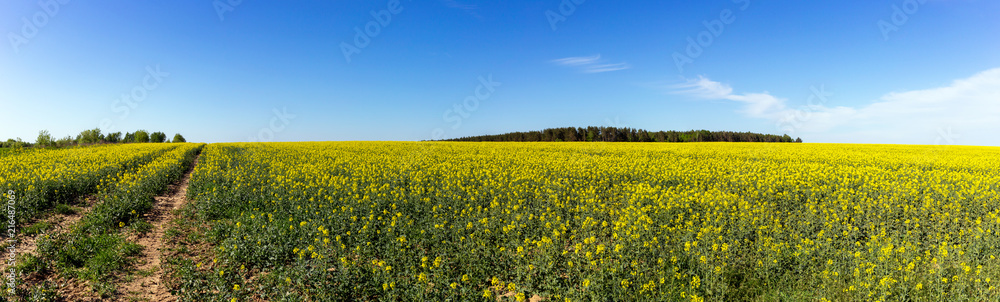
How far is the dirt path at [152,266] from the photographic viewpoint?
19.1 feet

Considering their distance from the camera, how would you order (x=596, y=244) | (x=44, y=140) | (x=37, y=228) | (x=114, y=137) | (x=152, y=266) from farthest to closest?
(x=114, y=137)
(x=44, y=140)
(x=37, y=228)
(x=596, y=244)
(x=152, y=266)

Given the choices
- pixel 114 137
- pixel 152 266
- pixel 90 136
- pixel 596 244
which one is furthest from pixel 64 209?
pixel 114 137

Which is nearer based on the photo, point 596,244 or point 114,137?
point 596,244

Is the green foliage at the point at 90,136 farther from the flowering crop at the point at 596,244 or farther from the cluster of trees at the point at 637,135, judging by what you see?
the flowering crop at the point at 596,244

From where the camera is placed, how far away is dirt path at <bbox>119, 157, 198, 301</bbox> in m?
5.81

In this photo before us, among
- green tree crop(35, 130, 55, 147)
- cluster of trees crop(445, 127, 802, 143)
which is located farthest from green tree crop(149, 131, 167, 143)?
cluster of trees crop(445, 127, 802, 143)

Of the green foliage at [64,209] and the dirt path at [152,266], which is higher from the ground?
the green foliage at [64,209]

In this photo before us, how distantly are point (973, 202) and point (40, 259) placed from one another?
68.5 ft

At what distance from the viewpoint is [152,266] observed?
22.5ft

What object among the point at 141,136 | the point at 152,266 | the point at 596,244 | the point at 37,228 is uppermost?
the point at 141,136

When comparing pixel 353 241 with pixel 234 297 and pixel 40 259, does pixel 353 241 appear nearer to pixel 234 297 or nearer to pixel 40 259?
pixel 234 297

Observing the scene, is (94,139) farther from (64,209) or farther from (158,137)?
(64,209)

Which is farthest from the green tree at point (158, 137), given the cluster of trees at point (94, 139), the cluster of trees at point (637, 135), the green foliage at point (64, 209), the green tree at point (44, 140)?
the green foliage at point (64, 209)

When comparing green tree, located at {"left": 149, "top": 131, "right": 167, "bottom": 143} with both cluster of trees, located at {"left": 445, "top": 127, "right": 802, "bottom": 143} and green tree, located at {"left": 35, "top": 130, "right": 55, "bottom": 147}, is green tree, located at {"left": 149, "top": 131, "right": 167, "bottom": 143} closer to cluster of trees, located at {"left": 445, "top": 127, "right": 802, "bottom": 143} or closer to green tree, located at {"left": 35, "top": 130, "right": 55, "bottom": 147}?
green tree, located at {"left": 35, "top": 130, "right": 55, "bottom": 147}
